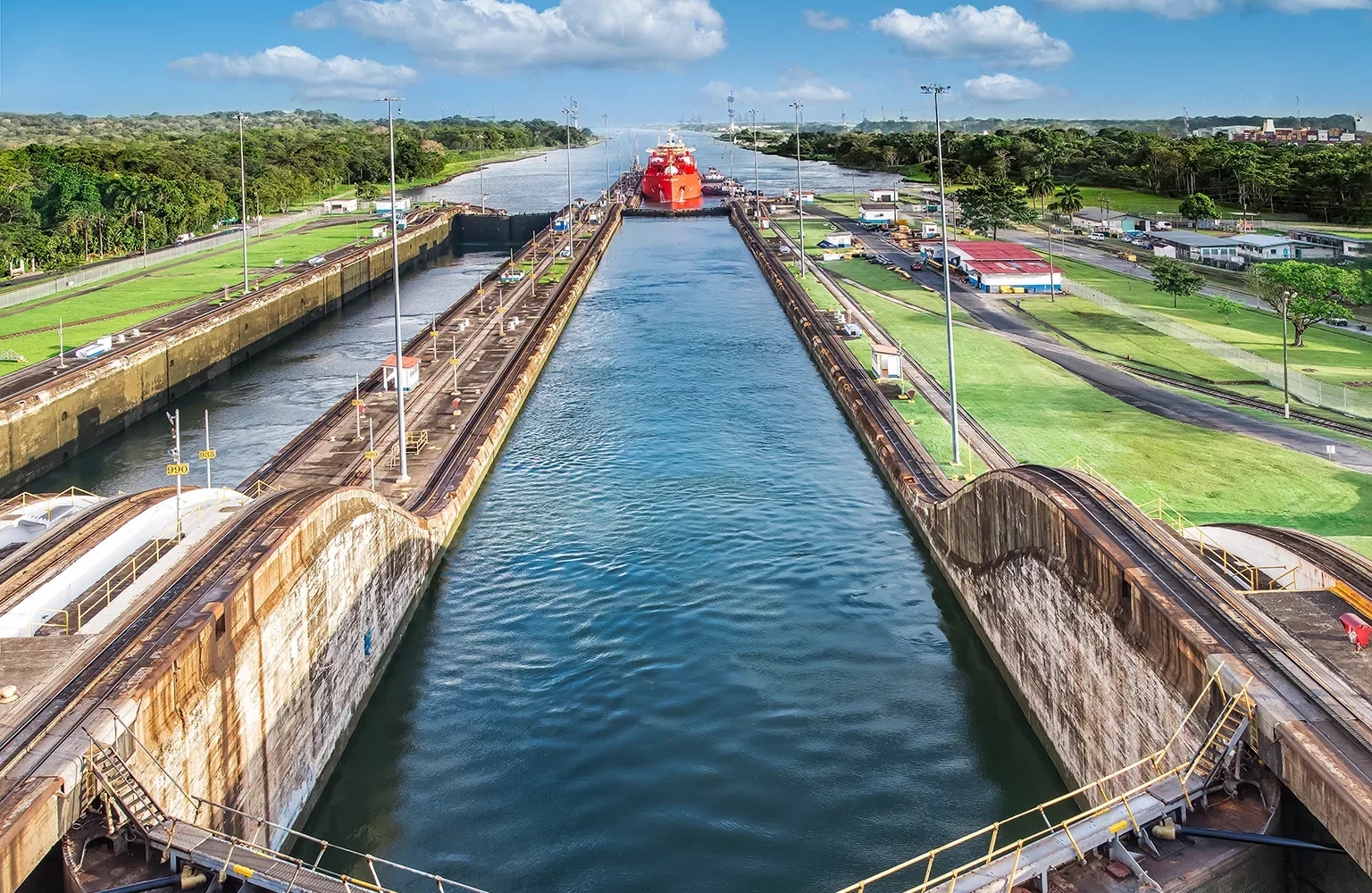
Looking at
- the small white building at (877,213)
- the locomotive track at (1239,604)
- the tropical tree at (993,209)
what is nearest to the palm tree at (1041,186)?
the tropical tree at (993,209)

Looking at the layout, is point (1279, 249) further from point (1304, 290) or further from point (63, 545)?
point (63, 545)

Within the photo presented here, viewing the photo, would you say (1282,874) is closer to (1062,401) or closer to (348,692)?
(348,692)

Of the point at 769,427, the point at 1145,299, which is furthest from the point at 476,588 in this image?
the point at 1145,299

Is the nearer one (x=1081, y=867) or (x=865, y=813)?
(x=1081, y=867)

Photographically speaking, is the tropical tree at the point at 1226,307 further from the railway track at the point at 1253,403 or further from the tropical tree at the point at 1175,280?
the railway track at the point at 1253,403

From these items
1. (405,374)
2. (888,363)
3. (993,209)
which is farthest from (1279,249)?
(405,374)

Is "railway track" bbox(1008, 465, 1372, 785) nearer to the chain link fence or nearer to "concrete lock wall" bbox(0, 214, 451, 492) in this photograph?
the chain link fence
